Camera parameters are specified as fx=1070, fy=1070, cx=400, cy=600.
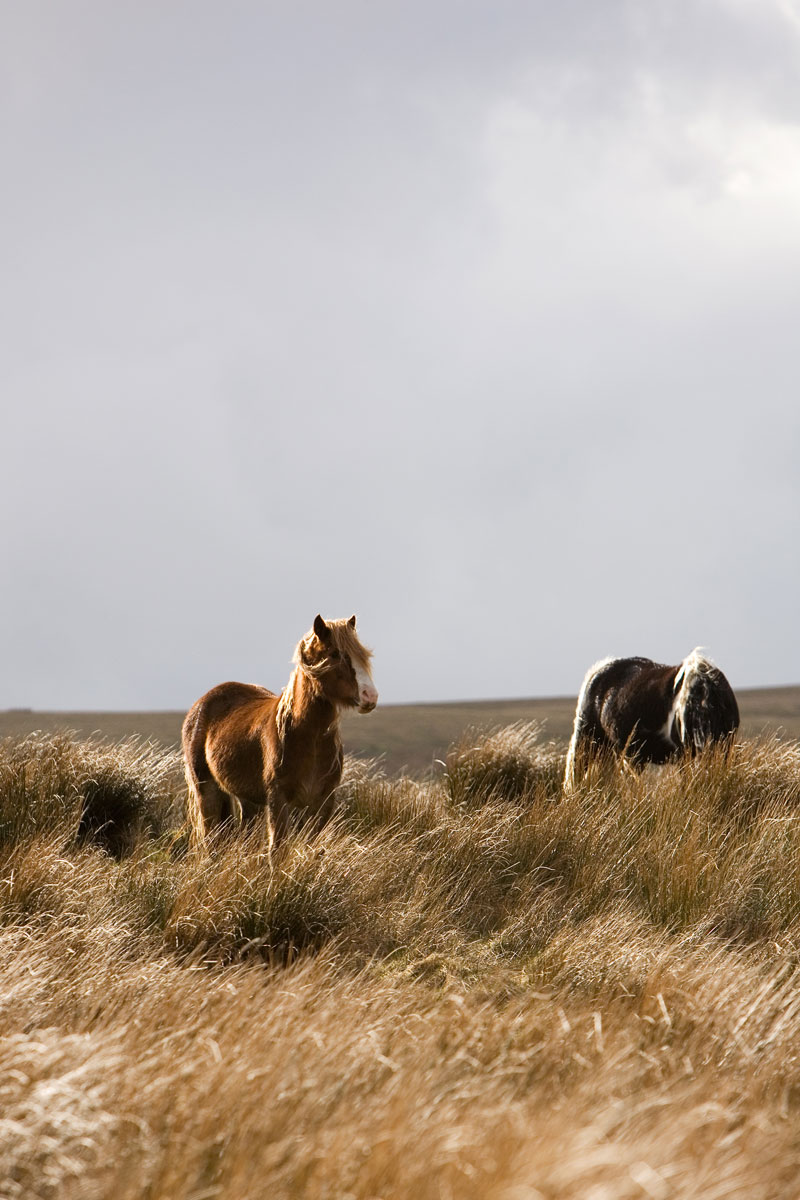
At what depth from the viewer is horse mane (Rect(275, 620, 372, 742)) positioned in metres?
6.20

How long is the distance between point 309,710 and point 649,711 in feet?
14.5

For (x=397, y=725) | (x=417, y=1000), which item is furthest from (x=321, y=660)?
(x=397, y=725)

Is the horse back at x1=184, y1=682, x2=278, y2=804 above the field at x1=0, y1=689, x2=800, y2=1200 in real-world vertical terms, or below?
above

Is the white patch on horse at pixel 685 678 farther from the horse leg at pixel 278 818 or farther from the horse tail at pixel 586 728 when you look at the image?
the horse leg at pixel 278 818

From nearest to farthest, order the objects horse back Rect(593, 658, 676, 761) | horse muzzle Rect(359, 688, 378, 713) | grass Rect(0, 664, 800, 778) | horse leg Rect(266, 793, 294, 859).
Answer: horse muzzle Rect(359, 688, 378, 713)
horse leg Rect(266, 793, 294, 859)
horse back Rect(593, 658, 676, 761)
grass Rect(0, 664, 800, 778)

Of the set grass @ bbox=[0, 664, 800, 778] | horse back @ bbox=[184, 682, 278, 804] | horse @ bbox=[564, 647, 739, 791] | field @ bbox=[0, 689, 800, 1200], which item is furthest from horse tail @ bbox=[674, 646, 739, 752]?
grass @ bbox=[0, 664, 800, 778]

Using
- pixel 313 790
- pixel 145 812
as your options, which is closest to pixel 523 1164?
pixel 313 790

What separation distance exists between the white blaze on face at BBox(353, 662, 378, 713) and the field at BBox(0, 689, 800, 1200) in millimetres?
808

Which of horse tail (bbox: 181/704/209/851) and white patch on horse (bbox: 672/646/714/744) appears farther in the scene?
white patch on horse (bbox: 672/646/714/744)

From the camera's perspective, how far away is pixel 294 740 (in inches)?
254

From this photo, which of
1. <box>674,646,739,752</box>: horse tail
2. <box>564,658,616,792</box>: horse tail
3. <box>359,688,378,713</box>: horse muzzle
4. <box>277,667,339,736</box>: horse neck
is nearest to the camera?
<box>359,688,378,713</box>: horse muzzle

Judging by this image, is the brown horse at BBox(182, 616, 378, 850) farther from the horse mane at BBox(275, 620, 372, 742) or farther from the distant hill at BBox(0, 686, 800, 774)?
the distant hill at BBox(0, 686, 800, 774)

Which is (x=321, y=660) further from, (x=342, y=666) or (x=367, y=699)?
(x=367, y=699)

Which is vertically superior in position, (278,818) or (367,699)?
(367,699)
